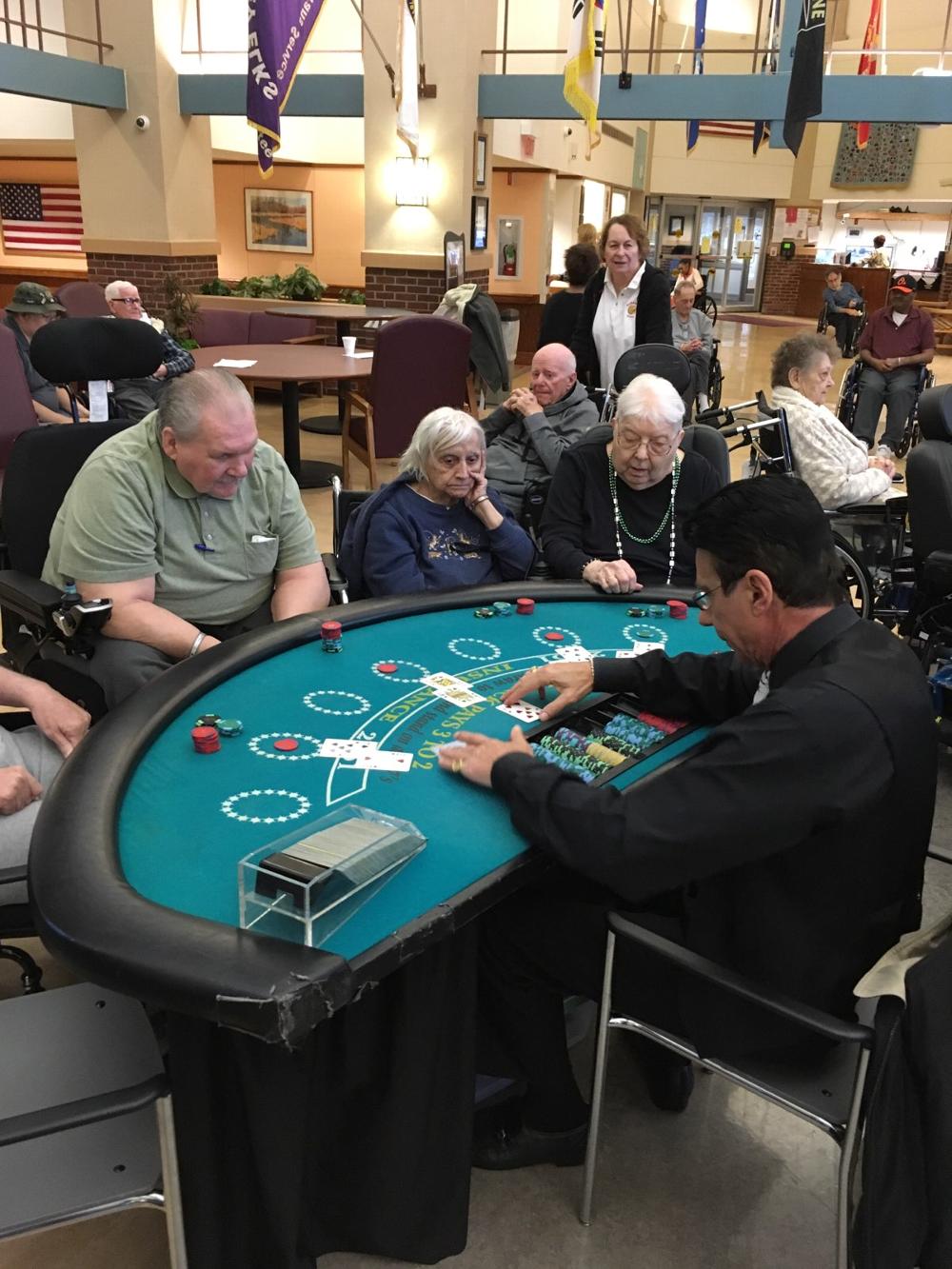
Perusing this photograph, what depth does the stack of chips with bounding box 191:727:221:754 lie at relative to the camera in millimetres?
1748

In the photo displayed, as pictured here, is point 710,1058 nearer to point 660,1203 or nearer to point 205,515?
point 660,1203

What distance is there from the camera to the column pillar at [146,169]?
877cm

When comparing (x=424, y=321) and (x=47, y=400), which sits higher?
(x=424, y=321)

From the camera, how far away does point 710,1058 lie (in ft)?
5.16

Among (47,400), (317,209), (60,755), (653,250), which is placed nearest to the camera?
(60,755)

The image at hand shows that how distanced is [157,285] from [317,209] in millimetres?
3091

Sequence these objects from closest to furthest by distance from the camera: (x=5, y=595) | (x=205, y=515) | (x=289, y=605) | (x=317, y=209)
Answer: (x=5, y=595) < (x=205, y=515) < (x=289, y=605) < (x=317, y=209)

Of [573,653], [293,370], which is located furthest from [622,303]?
[573,653]

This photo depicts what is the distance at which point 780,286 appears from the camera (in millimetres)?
21375

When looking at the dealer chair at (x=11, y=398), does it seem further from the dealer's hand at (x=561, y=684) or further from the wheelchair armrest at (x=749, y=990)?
the wheelchair armrest at (x=749, y=990)

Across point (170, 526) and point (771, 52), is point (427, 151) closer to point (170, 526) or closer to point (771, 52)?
point (771, 52)

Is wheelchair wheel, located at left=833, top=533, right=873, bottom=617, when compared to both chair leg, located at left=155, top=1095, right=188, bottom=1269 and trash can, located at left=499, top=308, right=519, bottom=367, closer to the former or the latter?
chair leg, located at left=155, top=1095, right=188, bottom=1269

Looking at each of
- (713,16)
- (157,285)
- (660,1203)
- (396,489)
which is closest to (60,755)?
(396,489)

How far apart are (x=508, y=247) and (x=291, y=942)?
12.3 metres
